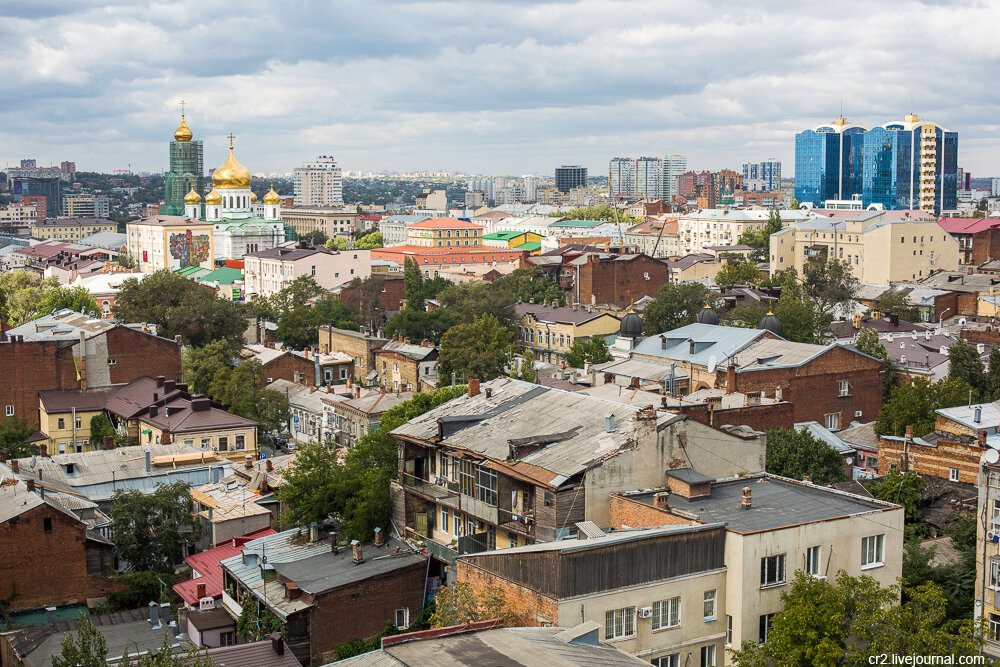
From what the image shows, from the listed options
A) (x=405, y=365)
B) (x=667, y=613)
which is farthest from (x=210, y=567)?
(x=405, y=365)

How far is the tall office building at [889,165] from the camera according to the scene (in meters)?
173

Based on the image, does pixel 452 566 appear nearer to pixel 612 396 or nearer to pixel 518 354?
pixel 612 396

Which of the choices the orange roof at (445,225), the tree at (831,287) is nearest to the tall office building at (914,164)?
the orange roof at (445,225)

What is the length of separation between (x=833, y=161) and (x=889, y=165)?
37.7 ft

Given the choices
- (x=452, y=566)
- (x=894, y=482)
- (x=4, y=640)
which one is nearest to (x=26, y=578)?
(x=4, y=640)

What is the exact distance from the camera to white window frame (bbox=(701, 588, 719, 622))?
22.8m

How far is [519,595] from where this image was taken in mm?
22297

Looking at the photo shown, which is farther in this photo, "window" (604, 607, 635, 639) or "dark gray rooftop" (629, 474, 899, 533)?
"dark gray rooftop" (629, 474, 899, 533)

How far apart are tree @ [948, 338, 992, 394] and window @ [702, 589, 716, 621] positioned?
95.4ft

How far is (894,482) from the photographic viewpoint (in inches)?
1309

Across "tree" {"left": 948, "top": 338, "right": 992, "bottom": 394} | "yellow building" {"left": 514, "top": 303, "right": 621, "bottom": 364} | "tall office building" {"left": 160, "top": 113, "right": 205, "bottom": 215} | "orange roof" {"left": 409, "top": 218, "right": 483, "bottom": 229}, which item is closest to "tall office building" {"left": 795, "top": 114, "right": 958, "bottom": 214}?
"orange roof" {"left": 409, "top": 218, "right": 483, "bottom": 229}

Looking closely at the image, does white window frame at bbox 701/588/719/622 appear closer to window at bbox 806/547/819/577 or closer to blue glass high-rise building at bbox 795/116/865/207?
window at bbox 806/547/819/577

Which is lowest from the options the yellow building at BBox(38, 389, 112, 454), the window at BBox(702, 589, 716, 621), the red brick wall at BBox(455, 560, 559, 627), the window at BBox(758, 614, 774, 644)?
the yellow building at BBox(38, 389, 112, 454)

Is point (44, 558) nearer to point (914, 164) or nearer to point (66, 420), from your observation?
point (66, 420)
